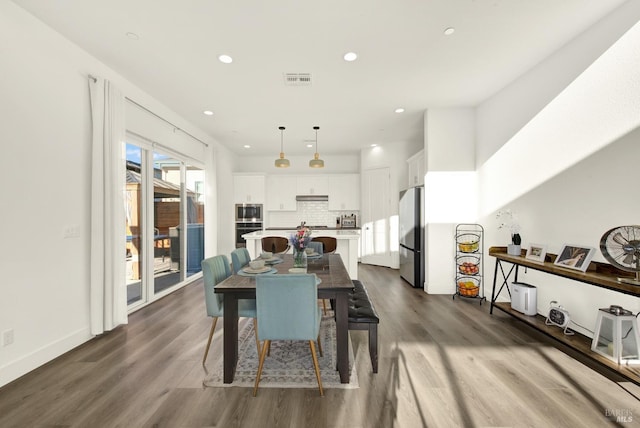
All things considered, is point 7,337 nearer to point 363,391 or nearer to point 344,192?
point 363,391

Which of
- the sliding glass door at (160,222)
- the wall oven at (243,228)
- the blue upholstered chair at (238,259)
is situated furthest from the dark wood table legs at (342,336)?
the wall oven at (243,228)

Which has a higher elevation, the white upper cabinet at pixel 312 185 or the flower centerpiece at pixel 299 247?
the white upper cabinet at pixel 312 185

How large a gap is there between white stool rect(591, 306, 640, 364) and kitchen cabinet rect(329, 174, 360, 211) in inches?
214

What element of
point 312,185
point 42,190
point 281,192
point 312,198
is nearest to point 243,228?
point 281,192

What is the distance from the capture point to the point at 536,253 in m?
2.98

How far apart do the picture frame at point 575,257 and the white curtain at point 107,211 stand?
4.66 m

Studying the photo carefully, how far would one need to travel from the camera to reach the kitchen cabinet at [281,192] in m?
7.39

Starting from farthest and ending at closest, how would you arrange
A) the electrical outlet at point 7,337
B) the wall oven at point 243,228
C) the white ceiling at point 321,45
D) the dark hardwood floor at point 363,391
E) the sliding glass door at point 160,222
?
the wall oven at point 243,228 → the sliding glass door at point 160,222 → the white ceiling at point 321,45 → the electrical outlet at point 7,337 → the dark hardwood floor at point 363,391

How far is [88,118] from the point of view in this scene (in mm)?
2859

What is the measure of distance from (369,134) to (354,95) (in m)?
1.94

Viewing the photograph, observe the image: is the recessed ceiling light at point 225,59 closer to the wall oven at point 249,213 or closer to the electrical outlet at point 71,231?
the electrical outlet at point 71,231

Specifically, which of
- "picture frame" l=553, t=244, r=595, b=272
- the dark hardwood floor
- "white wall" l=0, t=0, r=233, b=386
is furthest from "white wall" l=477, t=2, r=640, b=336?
"white wall" l=0, t=0, r=233, b=386

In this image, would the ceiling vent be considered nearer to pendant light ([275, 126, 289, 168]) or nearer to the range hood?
pendant light ([275, 126, 289, 168])

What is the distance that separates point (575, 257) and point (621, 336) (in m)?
0.71
